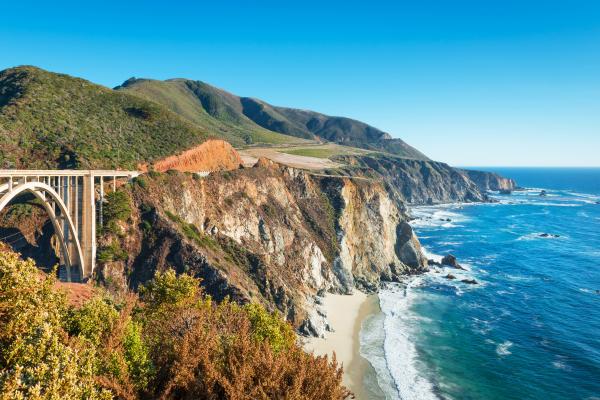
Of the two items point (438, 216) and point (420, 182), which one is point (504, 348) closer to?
point (438, 216)

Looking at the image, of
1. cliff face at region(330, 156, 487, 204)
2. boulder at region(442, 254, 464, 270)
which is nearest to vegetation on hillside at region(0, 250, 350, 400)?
boulder at region(442, 254, 464, 270)

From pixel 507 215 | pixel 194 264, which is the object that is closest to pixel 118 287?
pixel 194 264

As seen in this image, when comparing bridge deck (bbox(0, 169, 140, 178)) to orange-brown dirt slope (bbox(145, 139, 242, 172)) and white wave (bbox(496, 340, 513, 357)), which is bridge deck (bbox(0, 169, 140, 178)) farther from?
white wave (bbox(496, 340, 513, 357))

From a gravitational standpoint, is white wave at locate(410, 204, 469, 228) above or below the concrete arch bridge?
below

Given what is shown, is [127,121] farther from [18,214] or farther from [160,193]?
[18,214]

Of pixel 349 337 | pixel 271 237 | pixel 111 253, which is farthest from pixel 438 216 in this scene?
pixel 111 253

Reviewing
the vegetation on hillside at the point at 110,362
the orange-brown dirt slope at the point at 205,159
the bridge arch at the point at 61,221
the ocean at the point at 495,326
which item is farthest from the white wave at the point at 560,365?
the orange-brown dirt slope at the point at 205,159

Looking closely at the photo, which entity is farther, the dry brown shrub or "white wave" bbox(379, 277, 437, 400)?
"white wave" bbox(379, 277, 437, 400)
